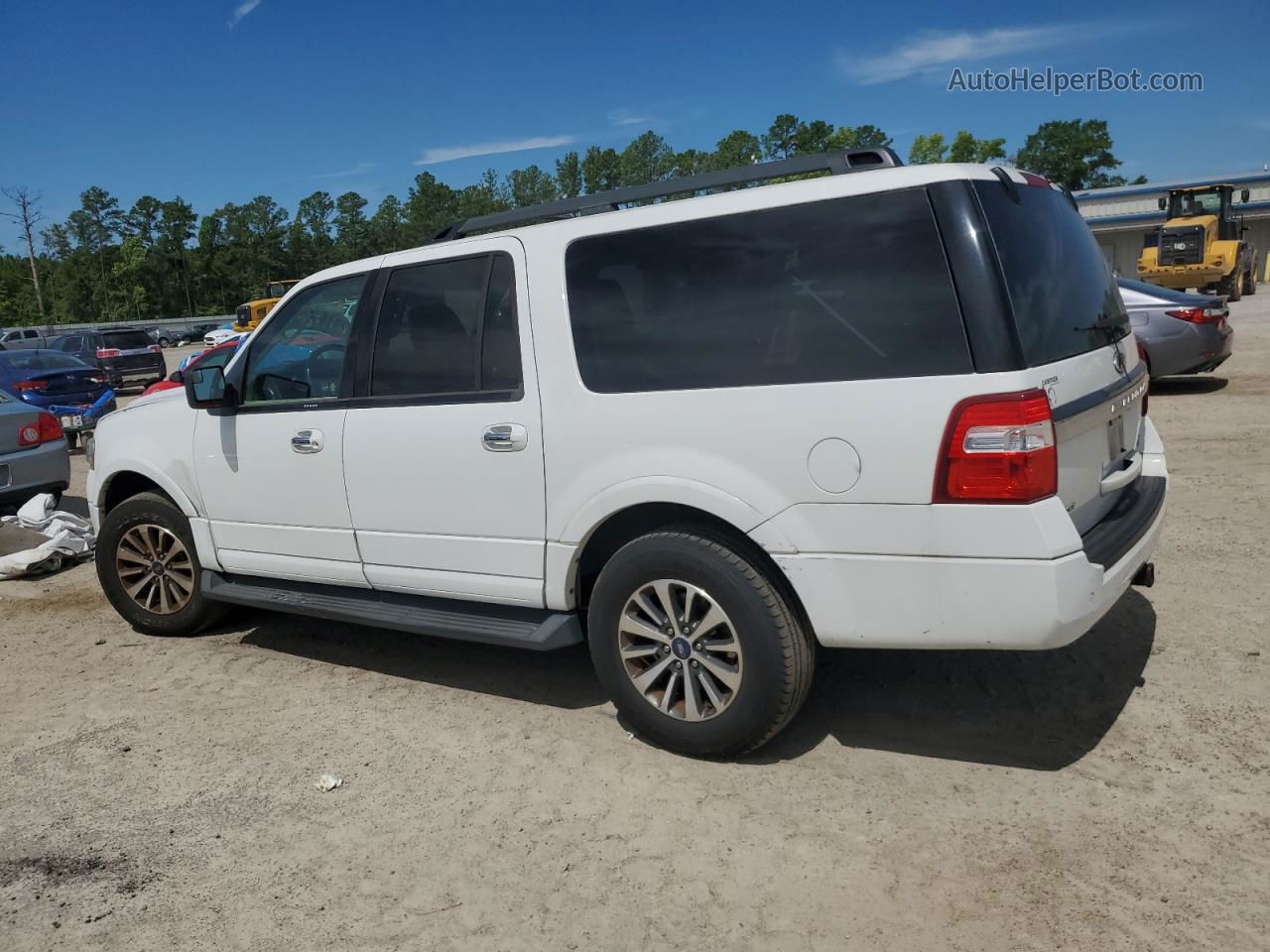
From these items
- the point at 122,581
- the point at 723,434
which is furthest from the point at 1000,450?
the point at 122,581

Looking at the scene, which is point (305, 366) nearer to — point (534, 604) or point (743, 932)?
point (534, 604)

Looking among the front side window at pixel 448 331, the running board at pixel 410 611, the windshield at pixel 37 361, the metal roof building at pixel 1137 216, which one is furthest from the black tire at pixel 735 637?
the metal roof building at pixel 1137 216

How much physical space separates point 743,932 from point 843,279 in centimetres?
205

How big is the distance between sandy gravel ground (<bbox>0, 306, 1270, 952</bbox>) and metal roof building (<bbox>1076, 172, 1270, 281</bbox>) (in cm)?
4458

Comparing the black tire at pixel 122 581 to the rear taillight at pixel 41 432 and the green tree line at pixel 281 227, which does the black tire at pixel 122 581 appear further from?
the green tree line at pixel 281 227

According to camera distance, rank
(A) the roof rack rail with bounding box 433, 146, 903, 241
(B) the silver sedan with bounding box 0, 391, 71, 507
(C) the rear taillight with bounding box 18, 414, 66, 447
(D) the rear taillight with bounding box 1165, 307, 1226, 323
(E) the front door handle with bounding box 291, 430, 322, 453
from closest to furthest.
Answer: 1. (A) the roof rack rail with bounding box 433, 146, 903, 241
2. (E) the front door handle with bounding box 291, 430, 322, 453
3. (B) the silver sedan with bounding box 0, 391, 71, 507
4. (C) the rear taillight with bounding box 18, 414, 66, 447
5. (D) the rear taillight with bounding box 1165, 307, 1226, 323

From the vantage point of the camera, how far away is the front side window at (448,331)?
13.5 feet

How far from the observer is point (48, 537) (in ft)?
26.1

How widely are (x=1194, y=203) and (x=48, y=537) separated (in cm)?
3230

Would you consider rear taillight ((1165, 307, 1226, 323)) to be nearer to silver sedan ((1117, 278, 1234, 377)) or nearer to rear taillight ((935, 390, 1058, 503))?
silver sedan ((1117, 278, 1234, 377))

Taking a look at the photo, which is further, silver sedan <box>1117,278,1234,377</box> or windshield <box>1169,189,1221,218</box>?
windshield <box>1169,189,1221,218</box>

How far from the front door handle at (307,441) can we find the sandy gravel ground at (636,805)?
3.88 ft

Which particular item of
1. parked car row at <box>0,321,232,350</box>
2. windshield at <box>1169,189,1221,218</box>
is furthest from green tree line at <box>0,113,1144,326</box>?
windshield at <box>1169,189,1221,218</box>

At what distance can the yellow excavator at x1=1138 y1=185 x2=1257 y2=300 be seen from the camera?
92.5ft
